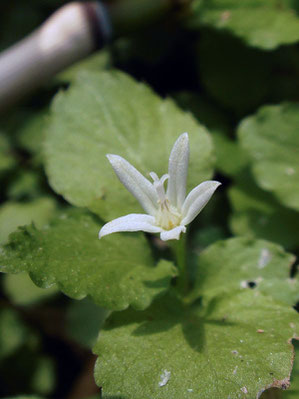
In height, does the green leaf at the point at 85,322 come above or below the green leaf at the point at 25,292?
below

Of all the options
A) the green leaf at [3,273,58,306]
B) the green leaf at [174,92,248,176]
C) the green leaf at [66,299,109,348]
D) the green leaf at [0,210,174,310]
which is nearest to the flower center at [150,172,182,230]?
the green leaf at [0,210,174,310]

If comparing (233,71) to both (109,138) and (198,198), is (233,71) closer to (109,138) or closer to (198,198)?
(109,138)

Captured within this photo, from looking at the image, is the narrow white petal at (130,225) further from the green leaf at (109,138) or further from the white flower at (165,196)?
the green leaf at (109,138)

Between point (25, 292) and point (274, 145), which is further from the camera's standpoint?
point (25, 292)

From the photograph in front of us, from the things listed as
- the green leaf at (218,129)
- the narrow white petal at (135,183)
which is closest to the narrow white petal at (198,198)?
the narrow white petal at (135,183)

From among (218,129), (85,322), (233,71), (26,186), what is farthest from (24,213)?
(233,71)

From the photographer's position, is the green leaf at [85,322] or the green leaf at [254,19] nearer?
the green leaf at [254,19]

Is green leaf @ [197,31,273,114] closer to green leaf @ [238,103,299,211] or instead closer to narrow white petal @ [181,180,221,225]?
green leaf @ [238,103,299,211]
